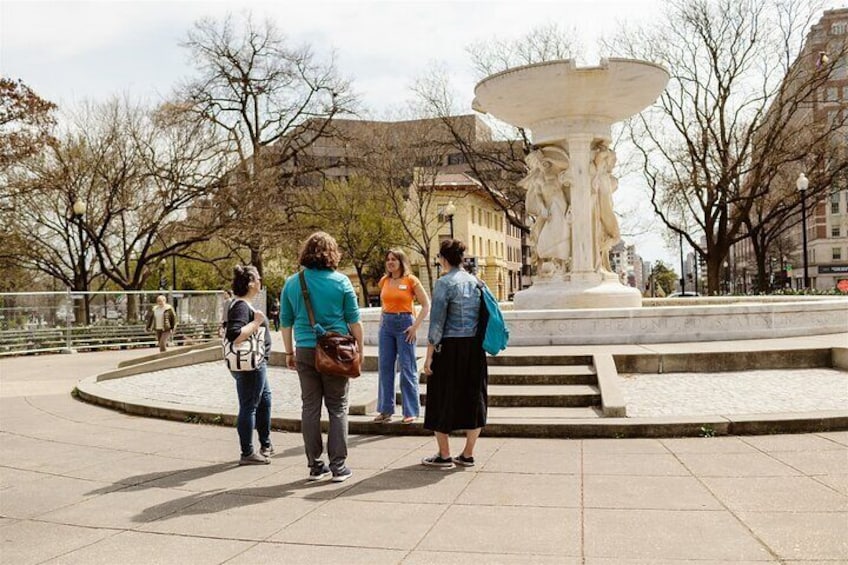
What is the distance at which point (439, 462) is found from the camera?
613 cm

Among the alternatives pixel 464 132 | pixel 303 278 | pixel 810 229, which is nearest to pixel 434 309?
pixel 303 278

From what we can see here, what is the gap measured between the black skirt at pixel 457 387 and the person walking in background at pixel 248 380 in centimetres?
150

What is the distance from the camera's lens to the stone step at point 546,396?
8.30m

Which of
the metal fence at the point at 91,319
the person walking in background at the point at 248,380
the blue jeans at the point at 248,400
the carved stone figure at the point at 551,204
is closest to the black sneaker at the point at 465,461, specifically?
the person walking in background at the point at 248,380

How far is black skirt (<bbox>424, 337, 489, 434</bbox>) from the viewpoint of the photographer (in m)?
5.96

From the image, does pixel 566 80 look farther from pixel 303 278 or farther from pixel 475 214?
pixel 475 214

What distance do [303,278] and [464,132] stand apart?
A: 1188 inches

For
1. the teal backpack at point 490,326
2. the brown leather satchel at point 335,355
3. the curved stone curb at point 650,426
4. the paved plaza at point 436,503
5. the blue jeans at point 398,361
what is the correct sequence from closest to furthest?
the paved plaza at point 436,503
the brown leather satchel at point 335,355
the teal backpack at point 490,326
the curved stone curb at point 650,426
the blue jeans at point 398,361

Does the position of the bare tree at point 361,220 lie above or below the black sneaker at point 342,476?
above

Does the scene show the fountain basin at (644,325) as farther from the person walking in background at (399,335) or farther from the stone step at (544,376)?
the person walking in background at (399,335)

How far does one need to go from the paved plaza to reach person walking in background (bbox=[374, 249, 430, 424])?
1.36 ft

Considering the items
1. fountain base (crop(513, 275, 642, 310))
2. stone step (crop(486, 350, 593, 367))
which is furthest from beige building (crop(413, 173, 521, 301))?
stone step (crop(486, 350, 593, 367))

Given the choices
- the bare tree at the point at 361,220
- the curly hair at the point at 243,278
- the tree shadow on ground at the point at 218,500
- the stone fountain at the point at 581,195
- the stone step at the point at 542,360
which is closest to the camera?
the tree shadow on ground at the point at 218,500

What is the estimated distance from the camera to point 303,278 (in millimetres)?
5824
